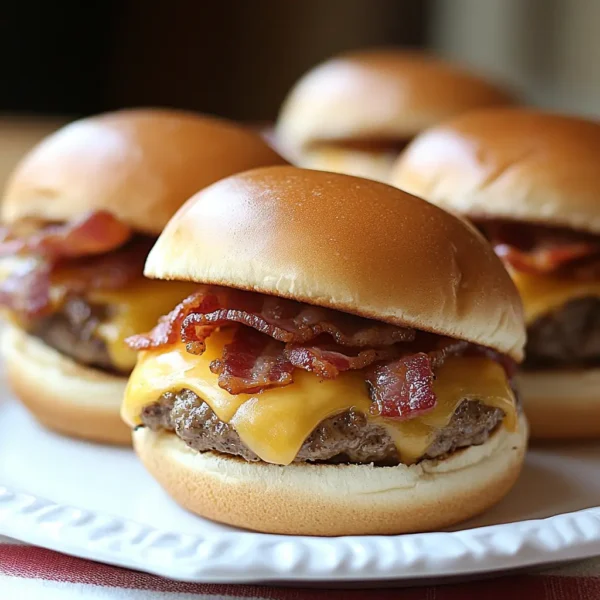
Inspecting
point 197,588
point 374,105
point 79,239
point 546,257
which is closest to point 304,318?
point 197,588

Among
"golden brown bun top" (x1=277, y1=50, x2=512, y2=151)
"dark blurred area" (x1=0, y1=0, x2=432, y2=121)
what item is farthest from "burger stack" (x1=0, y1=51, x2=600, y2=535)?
"dark blurred area" (x1=0, y1=0, x2=432, y2=121)

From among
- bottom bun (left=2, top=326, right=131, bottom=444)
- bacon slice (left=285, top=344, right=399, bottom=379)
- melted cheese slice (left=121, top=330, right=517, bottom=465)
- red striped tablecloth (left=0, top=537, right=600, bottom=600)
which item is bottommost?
bottom bun (left=2, top=326, right=131, bottom=444)

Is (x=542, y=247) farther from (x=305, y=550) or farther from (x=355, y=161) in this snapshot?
(x=355, y=161)

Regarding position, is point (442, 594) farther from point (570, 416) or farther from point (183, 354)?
point (570, 416)

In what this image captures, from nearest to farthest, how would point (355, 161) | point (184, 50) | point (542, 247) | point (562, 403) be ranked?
point (562, 403) < point (542, 247) < point (355, 161) < point (184, 50)

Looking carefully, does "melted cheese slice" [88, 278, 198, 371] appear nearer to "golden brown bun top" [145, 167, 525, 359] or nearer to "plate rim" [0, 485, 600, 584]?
"golden brown bun top" [145, 167, 525, 359]

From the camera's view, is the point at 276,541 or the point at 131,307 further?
the point at 131,307

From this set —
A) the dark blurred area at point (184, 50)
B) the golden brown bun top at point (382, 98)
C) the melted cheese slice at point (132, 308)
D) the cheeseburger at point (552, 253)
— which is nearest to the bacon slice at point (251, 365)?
the melted cheese slice at point (132, 308)
